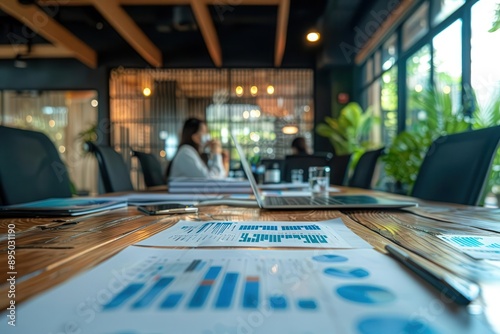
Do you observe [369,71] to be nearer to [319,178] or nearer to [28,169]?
[319,178]

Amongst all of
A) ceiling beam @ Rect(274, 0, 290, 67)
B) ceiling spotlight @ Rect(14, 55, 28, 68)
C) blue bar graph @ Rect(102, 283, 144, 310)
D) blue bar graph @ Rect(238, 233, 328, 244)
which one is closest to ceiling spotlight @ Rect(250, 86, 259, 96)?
ceiling beam @ Rect(274, 0, 290, 67)

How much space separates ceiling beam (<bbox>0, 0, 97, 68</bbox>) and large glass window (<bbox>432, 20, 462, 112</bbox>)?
4615 mm

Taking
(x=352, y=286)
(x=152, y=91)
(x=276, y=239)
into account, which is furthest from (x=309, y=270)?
(x=152, y=91)

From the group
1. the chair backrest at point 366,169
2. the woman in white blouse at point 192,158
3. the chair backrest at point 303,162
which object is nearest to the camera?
the chair backrest at point 366,169

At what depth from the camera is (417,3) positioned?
4109mm

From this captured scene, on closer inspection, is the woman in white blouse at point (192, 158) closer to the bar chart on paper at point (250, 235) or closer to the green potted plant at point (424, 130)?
the green potted plant at point (424, 130)

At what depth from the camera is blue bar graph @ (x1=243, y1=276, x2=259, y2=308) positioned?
27cm

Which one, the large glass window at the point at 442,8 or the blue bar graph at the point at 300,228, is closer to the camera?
the blue bar graph at the point at 300,228

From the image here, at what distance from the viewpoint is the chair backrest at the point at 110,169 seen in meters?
2.01

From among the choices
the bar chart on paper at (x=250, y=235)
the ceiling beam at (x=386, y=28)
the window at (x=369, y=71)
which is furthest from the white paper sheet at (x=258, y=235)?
the window at (x=369, y=71)

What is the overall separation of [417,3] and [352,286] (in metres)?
4.62

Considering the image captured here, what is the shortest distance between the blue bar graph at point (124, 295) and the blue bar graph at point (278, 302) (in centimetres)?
11

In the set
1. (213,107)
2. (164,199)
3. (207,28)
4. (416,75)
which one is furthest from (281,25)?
(164,199)

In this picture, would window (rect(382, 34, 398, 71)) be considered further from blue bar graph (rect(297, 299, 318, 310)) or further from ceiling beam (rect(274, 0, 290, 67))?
blue bar graph (rect(297, 299, 318, 310))
